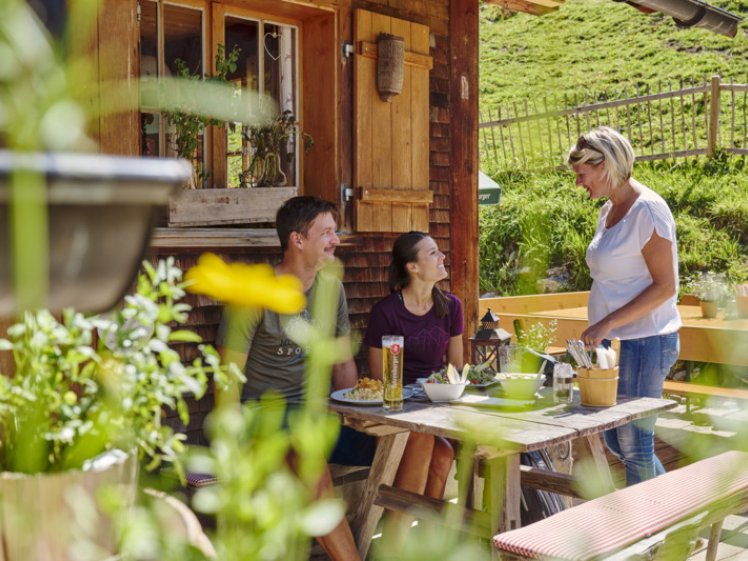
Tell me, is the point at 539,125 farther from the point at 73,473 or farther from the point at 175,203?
the point at 175,203

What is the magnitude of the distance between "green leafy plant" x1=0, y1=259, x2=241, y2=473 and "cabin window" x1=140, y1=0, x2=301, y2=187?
322cm

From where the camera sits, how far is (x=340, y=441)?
138 inches

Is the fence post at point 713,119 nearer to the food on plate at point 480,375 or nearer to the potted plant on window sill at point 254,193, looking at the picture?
the potted plant on window sill at point 254,193

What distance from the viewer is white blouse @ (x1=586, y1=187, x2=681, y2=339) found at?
11.2 ft

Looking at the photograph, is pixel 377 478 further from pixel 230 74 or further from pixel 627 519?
pixel 230 74

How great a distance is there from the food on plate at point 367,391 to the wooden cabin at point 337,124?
1.10 meters

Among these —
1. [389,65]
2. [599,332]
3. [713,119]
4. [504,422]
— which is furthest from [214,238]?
[713,119]

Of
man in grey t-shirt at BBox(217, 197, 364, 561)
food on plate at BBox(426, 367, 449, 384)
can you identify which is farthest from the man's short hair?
food on plate at BBox(426, 367, 449, 384)

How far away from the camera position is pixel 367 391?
3119mm

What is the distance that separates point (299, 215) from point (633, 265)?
128 centimetres

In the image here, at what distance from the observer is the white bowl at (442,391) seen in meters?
3.13

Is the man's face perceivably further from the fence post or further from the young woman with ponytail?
the fence post

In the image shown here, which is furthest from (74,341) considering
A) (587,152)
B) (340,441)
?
(587,152)

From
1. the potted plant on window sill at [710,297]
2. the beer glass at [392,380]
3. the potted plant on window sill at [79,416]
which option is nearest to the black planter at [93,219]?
the potted plant on window sill at [79,416]
